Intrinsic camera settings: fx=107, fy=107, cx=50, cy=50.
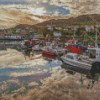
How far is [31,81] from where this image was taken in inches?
493

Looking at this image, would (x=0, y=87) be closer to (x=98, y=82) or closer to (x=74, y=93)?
(x=74, y=93)

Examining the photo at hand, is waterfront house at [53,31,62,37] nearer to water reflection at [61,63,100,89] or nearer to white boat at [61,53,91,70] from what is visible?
white boat at [61,53,91,70]

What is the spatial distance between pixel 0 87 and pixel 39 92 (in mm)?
4371

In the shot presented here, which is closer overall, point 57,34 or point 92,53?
point 92,53

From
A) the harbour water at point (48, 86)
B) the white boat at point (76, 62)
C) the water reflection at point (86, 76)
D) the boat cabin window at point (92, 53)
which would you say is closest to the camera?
the harbour water at point (48, 86)

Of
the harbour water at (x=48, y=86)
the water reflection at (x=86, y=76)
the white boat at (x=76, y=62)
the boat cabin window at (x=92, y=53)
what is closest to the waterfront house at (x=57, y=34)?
the white boat at (x=76, y=62)

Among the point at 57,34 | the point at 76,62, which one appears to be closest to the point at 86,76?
the point at 76,62

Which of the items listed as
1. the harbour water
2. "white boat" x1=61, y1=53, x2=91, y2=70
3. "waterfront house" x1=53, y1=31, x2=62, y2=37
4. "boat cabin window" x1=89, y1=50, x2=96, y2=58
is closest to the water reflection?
the harbour water

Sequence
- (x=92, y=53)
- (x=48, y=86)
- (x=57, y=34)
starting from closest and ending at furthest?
(x=48, y=86) < (x=92, y=53) < (x=57, y=34)

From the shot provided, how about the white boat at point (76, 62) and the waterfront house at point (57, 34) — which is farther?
the waterfront house at point (57, 34)

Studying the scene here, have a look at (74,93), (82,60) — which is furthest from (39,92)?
(82,60)

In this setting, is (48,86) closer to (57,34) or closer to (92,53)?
(92,53)

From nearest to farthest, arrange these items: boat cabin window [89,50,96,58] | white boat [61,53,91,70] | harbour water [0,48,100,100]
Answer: harbour water [0,48,100,100] < white boat [61,53,91,70] < boat cabin window [89,50,96,58]

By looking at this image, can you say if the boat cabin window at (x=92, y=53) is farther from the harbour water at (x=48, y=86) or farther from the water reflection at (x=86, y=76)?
the harbour water at (x=48, y=86)
